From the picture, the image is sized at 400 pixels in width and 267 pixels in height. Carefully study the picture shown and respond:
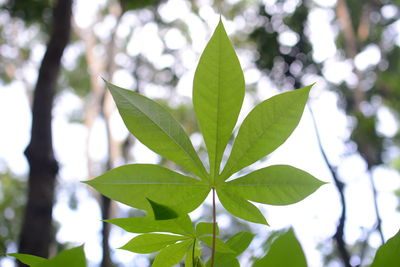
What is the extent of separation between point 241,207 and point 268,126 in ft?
0.22

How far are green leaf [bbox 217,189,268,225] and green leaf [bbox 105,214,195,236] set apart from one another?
34 millimetres

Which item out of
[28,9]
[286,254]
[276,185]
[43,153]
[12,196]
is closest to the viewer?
[286,254]

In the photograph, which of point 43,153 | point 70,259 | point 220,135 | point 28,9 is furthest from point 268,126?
point 28,9

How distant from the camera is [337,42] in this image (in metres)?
5.74

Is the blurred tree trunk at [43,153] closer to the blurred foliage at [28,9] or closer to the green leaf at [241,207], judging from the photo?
the blurred foliage at [28,9]

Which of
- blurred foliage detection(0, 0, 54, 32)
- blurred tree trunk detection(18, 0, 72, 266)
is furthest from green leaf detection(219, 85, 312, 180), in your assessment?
blurred foliage detection(0, 0, 54, 32)

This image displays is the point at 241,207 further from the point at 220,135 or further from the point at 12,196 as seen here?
the point at 12,196

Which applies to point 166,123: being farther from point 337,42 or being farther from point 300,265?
point 337,42

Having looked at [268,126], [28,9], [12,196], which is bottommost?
[12,196]

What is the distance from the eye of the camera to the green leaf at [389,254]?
0.20 meters

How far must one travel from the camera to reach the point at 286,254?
0.63 feet

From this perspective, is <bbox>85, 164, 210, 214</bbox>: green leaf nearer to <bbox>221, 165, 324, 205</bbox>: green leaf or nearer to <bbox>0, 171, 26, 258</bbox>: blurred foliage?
<bbox>221, 165, 324, 205</bbox>: green leaf

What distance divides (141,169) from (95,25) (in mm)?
7522

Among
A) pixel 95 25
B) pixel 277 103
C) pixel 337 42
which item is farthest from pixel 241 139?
pixel 95 25
